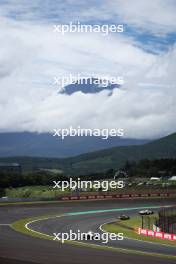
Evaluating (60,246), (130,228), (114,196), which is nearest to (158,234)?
(130,228)

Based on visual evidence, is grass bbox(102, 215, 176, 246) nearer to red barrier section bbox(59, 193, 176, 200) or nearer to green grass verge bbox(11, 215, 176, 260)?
green grass verge bbox(11, 215, 176, 260)

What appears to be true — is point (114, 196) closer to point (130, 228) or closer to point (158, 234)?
point (130, 228)

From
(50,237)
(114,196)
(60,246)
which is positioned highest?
(114,196)

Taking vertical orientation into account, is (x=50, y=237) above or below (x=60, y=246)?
above

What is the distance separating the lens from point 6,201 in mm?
91188

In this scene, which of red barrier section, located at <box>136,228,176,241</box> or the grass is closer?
the grass

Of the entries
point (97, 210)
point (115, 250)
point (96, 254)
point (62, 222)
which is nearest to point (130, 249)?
point (115, 250)

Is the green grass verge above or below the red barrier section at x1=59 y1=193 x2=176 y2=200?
below

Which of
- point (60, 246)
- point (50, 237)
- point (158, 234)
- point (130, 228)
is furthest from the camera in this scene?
point (130, 228)

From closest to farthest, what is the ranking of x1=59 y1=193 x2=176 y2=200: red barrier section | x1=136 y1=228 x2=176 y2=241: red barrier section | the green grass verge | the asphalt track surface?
1. the asphalt track surface
2. the green grass verge
3. x1=136 y1=228 x2=176 y2=241: red barrier section
4. x1=59 y1=193 x2=176 y2=200: red barrier section

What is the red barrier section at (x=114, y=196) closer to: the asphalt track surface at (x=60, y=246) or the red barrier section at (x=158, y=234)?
the asphalt track surface at (x=60, y=246)

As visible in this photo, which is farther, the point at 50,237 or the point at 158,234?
the point at 158,234

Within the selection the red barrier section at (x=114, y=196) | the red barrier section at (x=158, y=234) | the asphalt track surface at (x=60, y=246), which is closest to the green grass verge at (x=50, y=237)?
the asphalt track surface at (x=60, y=246)

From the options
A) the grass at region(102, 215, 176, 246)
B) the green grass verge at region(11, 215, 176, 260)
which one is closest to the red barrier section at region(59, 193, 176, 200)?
the green grass verge at region(11, 215, 176, 260)
